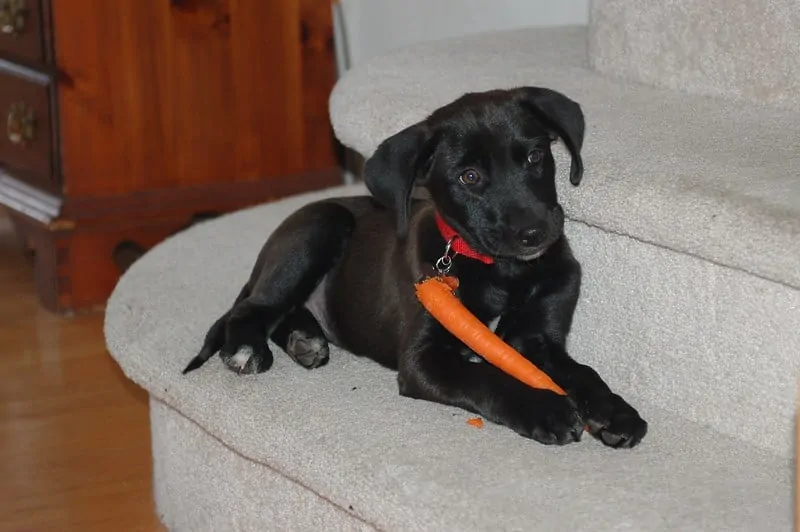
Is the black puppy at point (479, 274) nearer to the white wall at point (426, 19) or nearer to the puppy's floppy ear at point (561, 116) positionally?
the puppy's floppy ear at point (561, 116)

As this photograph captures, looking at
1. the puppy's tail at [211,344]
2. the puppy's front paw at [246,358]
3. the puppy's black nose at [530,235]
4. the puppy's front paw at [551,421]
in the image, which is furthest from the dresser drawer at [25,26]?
the puppy's front paw at [551,421]

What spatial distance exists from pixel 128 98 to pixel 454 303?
6.23 ft

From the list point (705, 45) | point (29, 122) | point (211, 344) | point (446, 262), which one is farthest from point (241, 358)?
point (29, 122)

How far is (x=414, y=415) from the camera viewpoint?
2.01 meters

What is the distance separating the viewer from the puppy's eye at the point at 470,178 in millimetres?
2035

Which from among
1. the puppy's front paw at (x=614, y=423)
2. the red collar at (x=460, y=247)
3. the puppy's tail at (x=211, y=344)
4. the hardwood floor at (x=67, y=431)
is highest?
the red collar at (x=460, y=247)

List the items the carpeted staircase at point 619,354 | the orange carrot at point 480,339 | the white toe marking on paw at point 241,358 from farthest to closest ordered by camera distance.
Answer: the white toe marking on paw at point 241,358, the orange carrot at point 480,339, the carpeted staircase at point 619,354

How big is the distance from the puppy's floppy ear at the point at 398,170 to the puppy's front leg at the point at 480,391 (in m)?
0.21

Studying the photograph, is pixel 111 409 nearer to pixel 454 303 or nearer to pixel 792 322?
pixel 454 303

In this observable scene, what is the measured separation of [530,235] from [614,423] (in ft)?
1.05

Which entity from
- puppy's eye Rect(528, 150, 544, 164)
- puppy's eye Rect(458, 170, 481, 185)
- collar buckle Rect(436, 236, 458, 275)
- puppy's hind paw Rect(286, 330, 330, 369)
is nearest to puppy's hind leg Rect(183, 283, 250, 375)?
puppy's hind paw Rect(286, 330, 330, 369)

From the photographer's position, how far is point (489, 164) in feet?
6.65

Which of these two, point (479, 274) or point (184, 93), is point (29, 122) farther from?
point (479, 274)

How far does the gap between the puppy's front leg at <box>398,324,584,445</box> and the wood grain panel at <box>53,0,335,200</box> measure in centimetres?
182
